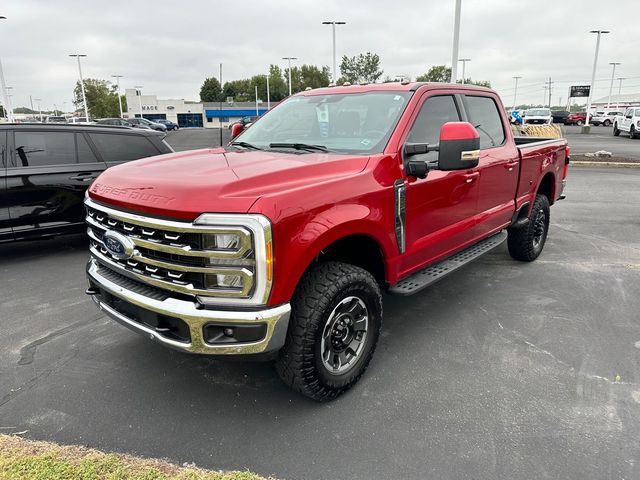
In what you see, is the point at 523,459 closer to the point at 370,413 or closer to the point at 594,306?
the point at 370,413

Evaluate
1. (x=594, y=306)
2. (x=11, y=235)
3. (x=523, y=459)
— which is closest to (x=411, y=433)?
(x=523, y=459)

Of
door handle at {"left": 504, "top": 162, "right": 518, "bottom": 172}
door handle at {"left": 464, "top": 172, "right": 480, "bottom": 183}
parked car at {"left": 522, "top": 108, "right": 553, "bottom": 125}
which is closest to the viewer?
door handle at {"left": 464, "top": 172, "right": 480, "bottom": 183}

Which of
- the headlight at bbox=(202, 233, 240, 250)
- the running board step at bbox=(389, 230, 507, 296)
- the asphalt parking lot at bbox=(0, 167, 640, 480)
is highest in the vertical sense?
the headlight at bbox=(202, 233, 240, 250)

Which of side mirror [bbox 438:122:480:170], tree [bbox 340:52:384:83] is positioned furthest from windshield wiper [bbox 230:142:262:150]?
tree [bbox 340:52:384:83]

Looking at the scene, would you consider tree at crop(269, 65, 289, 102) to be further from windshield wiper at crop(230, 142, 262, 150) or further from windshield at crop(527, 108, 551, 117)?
windshield wiper at crop(230, 142, 262, 150)

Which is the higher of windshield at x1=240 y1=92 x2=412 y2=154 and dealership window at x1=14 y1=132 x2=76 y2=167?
windshield at x1=240 y1=92 x2=412 y2=154

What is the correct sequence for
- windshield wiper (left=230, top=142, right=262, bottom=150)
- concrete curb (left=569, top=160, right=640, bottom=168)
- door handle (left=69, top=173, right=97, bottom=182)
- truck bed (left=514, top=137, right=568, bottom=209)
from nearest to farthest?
windshield wiper (left=230, top=142, right=262, bottom=150), truck bed (left=514, top=137, right=568, bottom=209), door handle (left=69, top=173, right=97, bottom=182), concrete curb (left=569, top=160, right=640, bottom=168)

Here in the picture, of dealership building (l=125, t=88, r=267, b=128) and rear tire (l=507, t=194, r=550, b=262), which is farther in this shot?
dealership building (l=125, t=88, r=267, b=128)

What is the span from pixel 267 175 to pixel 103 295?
1.41 meters

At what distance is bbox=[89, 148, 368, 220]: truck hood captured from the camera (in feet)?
7.79

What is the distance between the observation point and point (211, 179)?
2557 millimetres

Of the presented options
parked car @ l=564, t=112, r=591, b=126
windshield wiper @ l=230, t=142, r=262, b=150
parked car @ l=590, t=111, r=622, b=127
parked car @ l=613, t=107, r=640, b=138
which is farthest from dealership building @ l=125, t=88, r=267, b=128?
windshield wiper @ l=230, t=142, r=262, b=150

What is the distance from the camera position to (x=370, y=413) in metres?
2.85

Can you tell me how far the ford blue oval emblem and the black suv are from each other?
3.50 m
